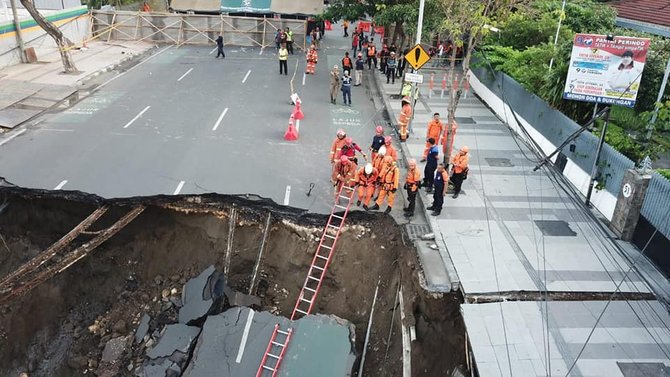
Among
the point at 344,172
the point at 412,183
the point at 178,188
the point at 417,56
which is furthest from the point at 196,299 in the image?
the point at 417,56

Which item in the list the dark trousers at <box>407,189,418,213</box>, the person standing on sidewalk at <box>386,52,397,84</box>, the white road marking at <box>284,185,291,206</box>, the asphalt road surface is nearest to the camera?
the dark trousers at <box>407,189,418,213</box>

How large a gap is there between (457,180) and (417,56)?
480 centimetres

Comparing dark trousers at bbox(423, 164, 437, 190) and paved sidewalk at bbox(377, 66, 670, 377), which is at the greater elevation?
dark trousers at bbox(423, 164, 437, 190)

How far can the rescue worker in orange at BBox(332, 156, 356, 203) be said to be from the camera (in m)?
12.2

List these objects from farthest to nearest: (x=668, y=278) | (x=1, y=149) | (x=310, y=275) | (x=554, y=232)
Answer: (x=1, y=149) < (x=554, y=232) < (x=310, y=275) < (x=668, y=278)

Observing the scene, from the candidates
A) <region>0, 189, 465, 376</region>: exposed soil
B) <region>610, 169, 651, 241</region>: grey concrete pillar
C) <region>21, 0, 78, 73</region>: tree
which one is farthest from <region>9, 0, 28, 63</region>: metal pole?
<region>610, 169, 651, 241</region>: grey concrete pillar

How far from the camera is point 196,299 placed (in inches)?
419

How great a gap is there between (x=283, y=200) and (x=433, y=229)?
11.7ft

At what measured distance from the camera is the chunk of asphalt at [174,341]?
10000 mm

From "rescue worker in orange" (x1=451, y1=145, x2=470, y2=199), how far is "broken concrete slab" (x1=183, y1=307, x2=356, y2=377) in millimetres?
4674

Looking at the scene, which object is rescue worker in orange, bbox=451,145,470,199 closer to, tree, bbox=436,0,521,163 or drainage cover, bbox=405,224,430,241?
tree, bbox=436,0,521,163

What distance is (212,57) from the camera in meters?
28.7

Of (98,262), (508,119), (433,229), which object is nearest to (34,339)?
(98,262)

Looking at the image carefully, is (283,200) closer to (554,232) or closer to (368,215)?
(368,215)
